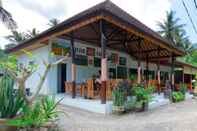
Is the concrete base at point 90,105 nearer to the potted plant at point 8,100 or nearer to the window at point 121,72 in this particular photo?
the potted plant at point 8,100

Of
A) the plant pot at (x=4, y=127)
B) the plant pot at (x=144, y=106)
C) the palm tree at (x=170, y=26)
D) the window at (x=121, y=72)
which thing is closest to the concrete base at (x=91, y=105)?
the plant pot at (x=144, y=106)

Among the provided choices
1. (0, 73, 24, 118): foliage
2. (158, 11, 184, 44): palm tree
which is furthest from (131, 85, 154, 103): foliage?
(158, 11, 184, 44): palm tree

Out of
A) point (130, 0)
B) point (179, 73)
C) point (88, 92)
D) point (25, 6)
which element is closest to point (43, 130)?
point (88, 92)

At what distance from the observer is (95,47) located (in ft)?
53.2

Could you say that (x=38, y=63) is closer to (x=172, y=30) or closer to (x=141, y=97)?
(x=141, y=97)

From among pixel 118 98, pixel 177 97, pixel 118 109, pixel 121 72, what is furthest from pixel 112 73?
pixel 118 109

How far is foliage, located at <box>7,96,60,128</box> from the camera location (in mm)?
6312

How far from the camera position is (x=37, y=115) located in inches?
262

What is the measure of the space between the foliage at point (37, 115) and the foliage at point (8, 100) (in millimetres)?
256

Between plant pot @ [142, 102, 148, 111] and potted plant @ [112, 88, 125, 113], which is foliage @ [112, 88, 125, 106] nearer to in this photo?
potted plant @ [112, 88, 125, 113]

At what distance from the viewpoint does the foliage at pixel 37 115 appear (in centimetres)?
631

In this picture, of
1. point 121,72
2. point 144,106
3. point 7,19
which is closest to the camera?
point 144,106

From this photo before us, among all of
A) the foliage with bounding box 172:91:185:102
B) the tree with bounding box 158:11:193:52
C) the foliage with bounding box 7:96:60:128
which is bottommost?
the foliage with bounding box 172:91:185:102

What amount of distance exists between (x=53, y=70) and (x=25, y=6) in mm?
8785
